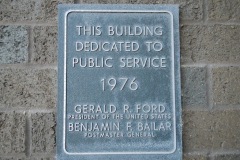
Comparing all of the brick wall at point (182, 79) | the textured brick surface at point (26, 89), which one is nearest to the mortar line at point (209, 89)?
the brick wall at point (182, 79)

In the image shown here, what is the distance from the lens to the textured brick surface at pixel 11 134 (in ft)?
6.51

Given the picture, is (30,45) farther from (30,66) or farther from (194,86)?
(194,86)

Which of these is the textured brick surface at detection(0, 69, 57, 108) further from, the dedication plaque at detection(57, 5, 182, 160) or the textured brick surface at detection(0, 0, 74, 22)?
the textured brick surface at detection(0, 0, 74, 22)

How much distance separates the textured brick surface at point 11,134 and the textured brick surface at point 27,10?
512 mm

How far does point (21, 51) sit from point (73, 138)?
0.52m

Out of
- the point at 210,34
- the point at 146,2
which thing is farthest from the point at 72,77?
the point at 210,34

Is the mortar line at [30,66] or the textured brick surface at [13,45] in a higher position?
the textured brick surface at [13,45]

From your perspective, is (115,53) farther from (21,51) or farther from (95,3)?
(21,51)

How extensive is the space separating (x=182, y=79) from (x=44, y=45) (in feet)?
2.43

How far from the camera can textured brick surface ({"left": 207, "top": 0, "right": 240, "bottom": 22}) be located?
83.4 inches

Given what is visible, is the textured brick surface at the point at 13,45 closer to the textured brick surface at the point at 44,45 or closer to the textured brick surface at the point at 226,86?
the textured brick surface at the point at 44,45

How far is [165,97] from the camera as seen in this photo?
2.04 metres

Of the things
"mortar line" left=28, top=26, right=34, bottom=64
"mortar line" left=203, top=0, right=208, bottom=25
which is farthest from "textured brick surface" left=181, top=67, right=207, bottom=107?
"mortar line" left=28, top=26, right=34, bottom=64

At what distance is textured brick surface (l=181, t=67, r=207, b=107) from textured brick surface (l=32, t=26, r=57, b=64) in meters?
0.69
